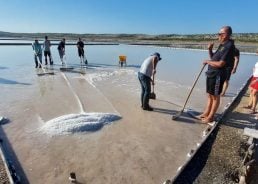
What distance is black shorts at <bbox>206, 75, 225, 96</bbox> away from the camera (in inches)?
210

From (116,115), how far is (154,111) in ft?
3.37

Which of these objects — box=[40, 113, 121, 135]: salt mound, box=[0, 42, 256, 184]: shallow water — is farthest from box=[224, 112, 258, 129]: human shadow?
box=[40, 113, 121, 135]: salt mound

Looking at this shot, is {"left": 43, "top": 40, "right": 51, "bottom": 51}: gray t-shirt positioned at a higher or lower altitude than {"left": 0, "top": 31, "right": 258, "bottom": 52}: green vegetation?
higher

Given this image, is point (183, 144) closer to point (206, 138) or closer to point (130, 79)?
→ point (206, 138)

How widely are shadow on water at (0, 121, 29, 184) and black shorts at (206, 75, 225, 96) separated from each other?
3.76 meters

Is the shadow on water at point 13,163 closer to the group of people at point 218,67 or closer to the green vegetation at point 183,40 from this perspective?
the group of people at point 218,67

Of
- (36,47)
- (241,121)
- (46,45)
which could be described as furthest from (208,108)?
(46,45)

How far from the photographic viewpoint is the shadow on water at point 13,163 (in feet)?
11.6

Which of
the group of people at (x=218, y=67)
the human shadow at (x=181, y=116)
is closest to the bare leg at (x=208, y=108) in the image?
the group of people at (x=218, y=67)

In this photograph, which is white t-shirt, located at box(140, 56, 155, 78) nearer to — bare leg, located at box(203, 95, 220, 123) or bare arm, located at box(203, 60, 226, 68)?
bare arm, located at box(203, 60, 226, 68)

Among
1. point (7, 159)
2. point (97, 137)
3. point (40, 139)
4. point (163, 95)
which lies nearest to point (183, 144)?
point (97, 137)

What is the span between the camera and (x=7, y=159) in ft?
13.1

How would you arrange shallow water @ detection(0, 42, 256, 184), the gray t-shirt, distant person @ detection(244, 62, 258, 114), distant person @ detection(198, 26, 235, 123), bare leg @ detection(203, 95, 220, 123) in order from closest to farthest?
1. shallow water @ detection(0, 42, 256, 184)
2. distant person @ detection(198, 26, 235, 123)
3. bare leg @ detection(203, 95, 220, 123)
4. distant person @ detection(244, 62, 258, 114)
5. the gray t-shirt

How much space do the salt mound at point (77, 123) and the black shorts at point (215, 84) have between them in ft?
6.74
